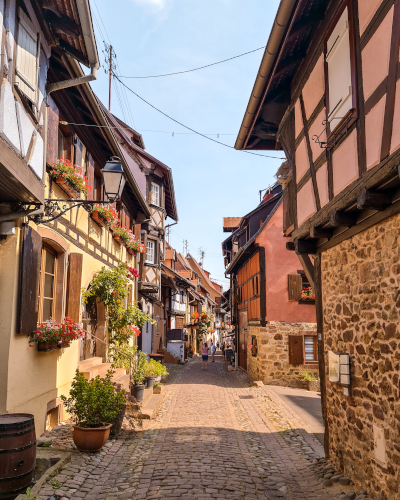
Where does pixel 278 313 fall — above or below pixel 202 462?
above

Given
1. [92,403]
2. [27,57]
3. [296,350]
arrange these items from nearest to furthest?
1. [27,57]
2. [92,403]
3. [296,350]

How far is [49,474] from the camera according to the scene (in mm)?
5102

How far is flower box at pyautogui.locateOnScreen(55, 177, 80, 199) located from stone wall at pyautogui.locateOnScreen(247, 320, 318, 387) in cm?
1027

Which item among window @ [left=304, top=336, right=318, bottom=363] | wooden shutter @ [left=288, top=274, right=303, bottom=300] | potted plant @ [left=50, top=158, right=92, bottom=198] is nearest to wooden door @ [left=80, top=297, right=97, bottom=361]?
potted plant @ [left=50, top=158, right=92, bottom=198]

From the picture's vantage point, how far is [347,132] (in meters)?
5.26

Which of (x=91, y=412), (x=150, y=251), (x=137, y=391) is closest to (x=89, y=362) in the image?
(x=137, y=391)

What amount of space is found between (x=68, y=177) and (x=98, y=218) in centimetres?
282

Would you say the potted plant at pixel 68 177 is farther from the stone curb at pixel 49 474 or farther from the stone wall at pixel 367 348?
the stone wall at pixel 367 348

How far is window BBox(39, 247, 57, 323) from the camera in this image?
7.36 meters

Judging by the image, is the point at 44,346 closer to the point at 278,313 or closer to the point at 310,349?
the point at 278,313

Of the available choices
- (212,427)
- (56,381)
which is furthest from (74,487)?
(212,427)

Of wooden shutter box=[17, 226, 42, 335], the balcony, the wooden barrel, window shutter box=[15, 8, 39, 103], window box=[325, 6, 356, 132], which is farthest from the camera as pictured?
the balcony

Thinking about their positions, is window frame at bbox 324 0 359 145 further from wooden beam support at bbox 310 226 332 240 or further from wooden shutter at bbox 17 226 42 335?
wooden shutter at bbox 17 226 42 335

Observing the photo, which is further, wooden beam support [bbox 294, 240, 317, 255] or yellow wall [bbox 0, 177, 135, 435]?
wooden beam support [bbox 294, 240, 317, 255]
